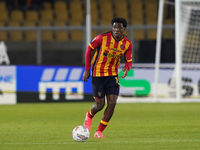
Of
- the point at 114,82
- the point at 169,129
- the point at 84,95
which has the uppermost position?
the point at 114,82

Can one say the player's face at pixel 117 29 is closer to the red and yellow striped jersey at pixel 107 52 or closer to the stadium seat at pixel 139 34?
the red and yellow striped jersey at pixel 107 52

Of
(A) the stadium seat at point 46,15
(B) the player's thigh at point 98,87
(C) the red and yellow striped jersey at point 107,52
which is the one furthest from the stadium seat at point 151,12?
(B) the player's thigh at point 98,87

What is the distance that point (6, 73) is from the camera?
13852mm

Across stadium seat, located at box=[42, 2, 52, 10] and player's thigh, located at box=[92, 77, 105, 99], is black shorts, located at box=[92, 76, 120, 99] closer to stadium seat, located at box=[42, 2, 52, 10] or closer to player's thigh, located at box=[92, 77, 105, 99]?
player's thigh, located at box=[92, 77, 105, 99]

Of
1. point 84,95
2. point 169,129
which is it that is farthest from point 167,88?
point 169,129

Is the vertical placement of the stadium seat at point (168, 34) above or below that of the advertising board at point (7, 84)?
above

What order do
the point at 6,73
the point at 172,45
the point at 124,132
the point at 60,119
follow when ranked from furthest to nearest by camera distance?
the point at 172,45 → the point at 6,73 → the point at 60,119 → the point at 124,132

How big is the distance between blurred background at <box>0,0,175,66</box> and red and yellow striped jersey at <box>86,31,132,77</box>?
736cm

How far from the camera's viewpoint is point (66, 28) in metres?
14.3

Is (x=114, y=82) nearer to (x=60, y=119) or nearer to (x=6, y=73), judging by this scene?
(x=60, y=119)

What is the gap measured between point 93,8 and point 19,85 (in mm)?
6636

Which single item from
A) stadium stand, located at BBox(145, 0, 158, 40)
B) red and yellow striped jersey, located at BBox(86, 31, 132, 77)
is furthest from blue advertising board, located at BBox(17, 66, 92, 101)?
red and yellow striped jersey, located at BBox(86, 31, 132, 77)

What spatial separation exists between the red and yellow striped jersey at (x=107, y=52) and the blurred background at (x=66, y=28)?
7.36 metres

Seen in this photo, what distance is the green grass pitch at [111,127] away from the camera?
5.91m
